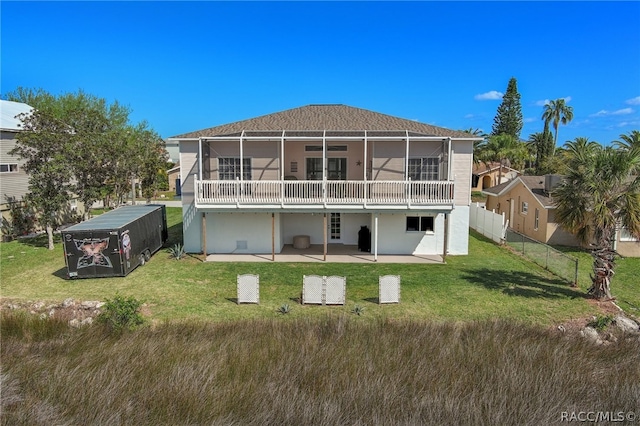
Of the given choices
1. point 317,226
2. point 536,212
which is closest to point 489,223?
point 536,212

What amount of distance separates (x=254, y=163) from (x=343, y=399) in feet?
42.0

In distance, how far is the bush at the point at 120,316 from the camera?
9.16m

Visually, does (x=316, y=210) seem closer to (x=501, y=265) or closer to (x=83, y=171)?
(x=501, y=265)

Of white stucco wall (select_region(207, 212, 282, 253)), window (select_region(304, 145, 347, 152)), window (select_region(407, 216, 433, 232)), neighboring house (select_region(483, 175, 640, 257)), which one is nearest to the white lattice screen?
white stucco wall (select_region(207, 212, 282, 253))

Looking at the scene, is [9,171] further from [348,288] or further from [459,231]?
[459,231]

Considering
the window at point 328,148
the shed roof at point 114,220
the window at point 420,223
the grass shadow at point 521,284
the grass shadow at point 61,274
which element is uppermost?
the window at point 328,148

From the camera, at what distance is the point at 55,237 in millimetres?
A: 20188

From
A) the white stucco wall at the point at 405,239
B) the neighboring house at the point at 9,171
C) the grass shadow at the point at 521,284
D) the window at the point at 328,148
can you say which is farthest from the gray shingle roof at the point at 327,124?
the neighboring house at the point at 9,171

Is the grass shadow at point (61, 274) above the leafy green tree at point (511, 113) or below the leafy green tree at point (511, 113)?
below

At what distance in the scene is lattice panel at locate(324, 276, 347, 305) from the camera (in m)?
11.1

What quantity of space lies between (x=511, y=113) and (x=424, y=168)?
55410 mm

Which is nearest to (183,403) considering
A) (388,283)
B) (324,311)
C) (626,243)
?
(324,311)

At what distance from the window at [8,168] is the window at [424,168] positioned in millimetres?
19933

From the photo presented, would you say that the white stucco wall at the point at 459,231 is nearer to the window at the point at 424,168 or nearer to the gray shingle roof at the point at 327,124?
the window at the point at 424,168
